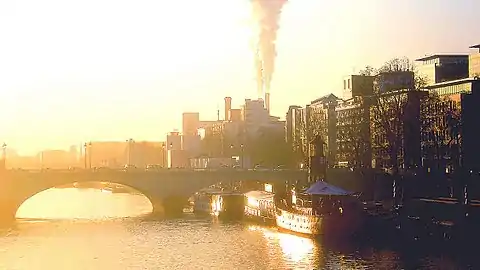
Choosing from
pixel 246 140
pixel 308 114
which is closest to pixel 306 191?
pixel 308 114

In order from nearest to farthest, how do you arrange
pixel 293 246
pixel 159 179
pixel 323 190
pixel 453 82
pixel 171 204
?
1. pixel 293 246
2. pixel 323 190
3. pixel 159 179
4. pixel 171 204
5. pixel 453 82

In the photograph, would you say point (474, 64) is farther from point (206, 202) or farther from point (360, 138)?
point (206, 202)

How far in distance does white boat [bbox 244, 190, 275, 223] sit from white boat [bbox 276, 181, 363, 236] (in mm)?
5746

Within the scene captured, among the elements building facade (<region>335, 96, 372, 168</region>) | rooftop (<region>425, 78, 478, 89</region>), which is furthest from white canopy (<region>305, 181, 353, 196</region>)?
rooftop (<region>425, 78, 478, 89</region>)

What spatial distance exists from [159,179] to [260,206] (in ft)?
57.8

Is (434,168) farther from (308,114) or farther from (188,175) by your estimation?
(308,114)

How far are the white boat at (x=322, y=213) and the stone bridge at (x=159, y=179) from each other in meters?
25.5

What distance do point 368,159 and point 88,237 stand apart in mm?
37027

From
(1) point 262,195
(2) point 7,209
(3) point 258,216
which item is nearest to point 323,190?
(3) point 258,216

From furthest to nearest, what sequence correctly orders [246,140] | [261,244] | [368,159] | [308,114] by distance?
1. [246,140]
2. [308,114]
3. [368,159]
4. [261,244]

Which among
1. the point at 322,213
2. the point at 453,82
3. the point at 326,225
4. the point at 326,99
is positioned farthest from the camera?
the point at 326,99

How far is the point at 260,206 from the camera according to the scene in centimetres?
9306

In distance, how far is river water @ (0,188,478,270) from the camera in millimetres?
59719

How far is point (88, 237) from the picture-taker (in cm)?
7862
